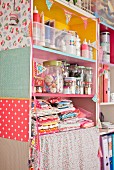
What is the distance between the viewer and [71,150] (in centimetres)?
186

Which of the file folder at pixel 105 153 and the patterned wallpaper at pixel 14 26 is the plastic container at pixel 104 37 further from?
the patterned wallpaper at pixel 14 26

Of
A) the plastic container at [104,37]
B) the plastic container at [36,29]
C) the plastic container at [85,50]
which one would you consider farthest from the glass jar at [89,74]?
the plastic container at [36,29]

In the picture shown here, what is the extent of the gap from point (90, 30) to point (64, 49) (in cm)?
42

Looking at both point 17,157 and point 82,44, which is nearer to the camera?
point 17,157

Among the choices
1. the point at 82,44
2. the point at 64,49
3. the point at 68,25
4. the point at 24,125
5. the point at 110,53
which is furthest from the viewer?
the point at 110,53

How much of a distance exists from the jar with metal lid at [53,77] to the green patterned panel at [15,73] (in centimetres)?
24

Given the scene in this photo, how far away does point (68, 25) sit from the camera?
7.50ft

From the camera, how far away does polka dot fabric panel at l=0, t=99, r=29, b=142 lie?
1587mm

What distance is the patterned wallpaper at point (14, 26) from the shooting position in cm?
162

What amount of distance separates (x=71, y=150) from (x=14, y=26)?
913 mm

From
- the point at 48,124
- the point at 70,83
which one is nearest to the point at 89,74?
the point at 70,83

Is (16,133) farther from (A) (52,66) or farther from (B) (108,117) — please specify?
(B) (108,117)

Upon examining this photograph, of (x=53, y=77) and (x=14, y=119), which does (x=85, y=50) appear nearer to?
(x=53, y=77)

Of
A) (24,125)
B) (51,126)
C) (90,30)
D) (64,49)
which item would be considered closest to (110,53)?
(90,30)
